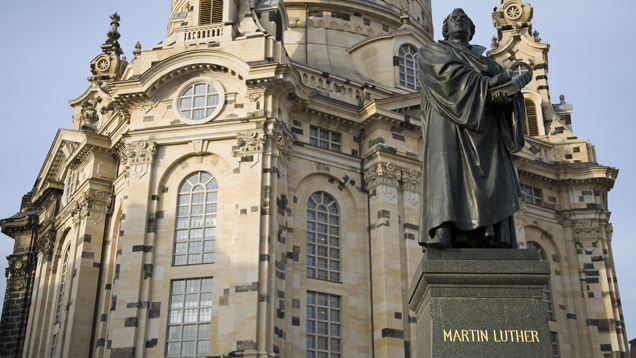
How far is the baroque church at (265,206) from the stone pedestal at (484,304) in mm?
17499

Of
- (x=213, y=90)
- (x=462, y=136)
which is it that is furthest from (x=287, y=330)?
(x=462, y=136)

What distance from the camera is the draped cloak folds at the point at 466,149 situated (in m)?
8.74

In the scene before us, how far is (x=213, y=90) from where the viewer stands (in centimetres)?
2986

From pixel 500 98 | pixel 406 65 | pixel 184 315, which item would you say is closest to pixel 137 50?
pixel 184 315

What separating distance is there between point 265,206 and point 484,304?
19.4m

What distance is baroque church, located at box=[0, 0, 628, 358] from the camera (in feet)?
88.3

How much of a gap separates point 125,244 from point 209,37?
30.4 ft

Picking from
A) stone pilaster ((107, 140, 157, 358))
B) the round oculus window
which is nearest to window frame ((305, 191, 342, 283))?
the round oculus window

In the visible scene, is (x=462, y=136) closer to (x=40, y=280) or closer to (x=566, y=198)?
(x=566, y=198)

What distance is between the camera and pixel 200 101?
29.8 meters

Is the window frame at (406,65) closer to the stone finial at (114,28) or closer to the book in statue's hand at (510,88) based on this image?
the stone finial at (114,28)

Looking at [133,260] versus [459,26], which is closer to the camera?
[459,26]

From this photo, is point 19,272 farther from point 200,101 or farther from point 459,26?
point 459,26

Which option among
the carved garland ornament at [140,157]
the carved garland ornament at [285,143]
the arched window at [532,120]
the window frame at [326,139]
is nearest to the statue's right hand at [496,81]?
the carved garland ornament at [285,143]
